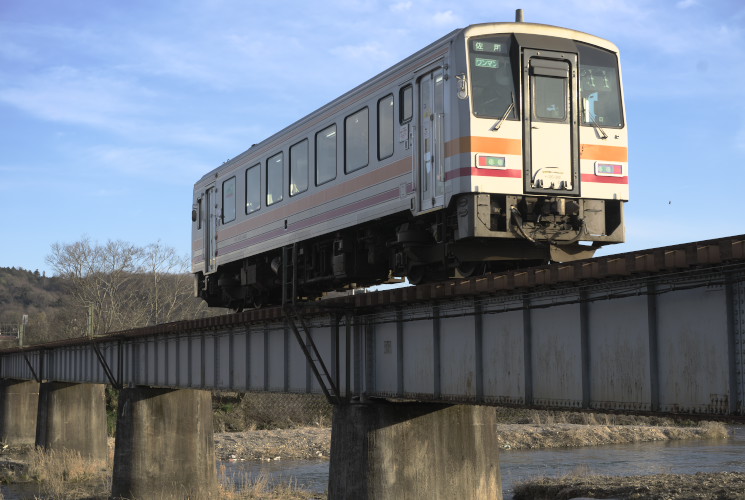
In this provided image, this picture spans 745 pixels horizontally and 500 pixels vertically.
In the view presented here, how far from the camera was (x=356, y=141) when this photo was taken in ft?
56.2

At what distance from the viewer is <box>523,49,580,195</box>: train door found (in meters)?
14.0

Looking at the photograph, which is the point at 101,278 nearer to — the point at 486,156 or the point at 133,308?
the point at 133,308

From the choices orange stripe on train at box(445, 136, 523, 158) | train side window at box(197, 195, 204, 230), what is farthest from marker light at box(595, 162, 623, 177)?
train side window at box(197, 195, 204, 230)

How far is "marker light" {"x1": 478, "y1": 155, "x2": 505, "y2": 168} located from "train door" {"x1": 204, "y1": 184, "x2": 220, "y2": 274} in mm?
12500

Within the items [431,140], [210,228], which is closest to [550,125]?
[431,140]

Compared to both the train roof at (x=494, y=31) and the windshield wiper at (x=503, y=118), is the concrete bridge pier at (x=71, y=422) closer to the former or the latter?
the train roof at (x=494, y=31)

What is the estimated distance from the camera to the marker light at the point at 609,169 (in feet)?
47.6

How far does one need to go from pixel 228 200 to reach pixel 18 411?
30.9m

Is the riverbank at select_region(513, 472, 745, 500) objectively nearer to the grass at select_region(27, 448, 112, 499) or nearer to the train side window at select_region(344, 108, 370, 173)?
the grass at select_region(27, 448, 112, 499)

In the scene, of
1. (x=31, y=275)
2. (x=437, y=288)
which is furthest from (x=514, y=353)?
(x=31, y=275)

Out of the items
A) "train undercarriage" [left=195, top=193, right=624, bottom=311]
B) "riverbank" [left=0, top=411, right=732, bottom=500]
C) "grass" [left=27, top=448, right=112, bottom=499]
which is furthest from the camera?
"riverbank" [left=0, top=411, right=732, bottom=500]

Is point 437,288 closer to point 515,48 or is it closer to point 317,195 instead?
point 515,48

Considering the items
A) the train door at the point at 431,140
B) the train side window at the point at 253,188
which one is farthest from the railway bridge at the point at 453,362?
the train side window at the point at 253,188

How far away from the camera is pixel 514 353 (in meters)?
12.0
